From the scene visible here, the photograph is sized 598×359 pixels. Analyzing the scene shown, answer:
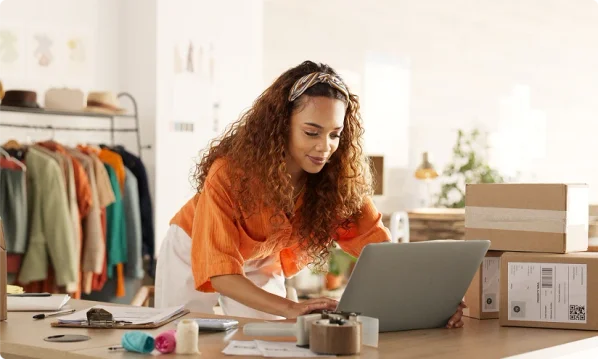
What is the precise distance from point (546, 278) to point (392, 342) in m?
0.56

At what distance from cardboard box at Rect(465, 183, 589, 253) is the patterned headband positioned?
466mm

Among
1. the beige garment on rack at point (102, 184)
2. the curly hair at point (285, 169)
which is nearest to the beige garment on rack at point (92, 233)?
the beige garment on rack at point (102, 184)

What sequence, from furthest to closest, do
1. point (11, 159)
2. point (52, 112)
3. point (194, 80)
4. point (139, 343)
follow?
point (194, 80)
point (52, 112)
point (11, 159)
point (139, 343)

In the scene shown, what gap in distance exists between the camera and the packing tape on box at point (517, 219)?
8.36ft

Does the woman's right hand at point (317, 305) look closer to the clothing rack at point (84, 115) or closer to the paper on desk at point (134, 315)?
Answer: the paper on desk at point (134, 315)

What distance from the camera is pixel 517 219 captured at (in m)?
2.60

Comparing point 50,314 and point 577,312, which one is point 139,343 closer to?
point 50,314

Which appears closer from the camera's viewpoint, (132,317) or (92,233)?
(132,317)

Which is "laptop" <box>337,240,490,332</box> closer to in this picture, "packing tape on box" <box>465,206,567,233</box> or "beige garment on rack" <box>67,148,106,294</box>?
"packing tape on box" <box>465,206,567,233</box>

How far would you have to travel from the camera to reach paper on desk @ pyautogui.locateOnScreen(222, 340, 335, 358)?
1956 mm

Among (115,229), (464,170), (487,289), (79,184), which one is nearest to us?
(487,289)

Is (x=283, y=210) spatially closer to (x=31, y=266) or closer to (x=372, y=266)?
(x=372, y=266)

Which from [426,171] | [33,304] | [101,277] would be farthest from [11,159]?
[426,171]

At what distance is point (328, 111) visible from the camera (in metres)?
2.58
